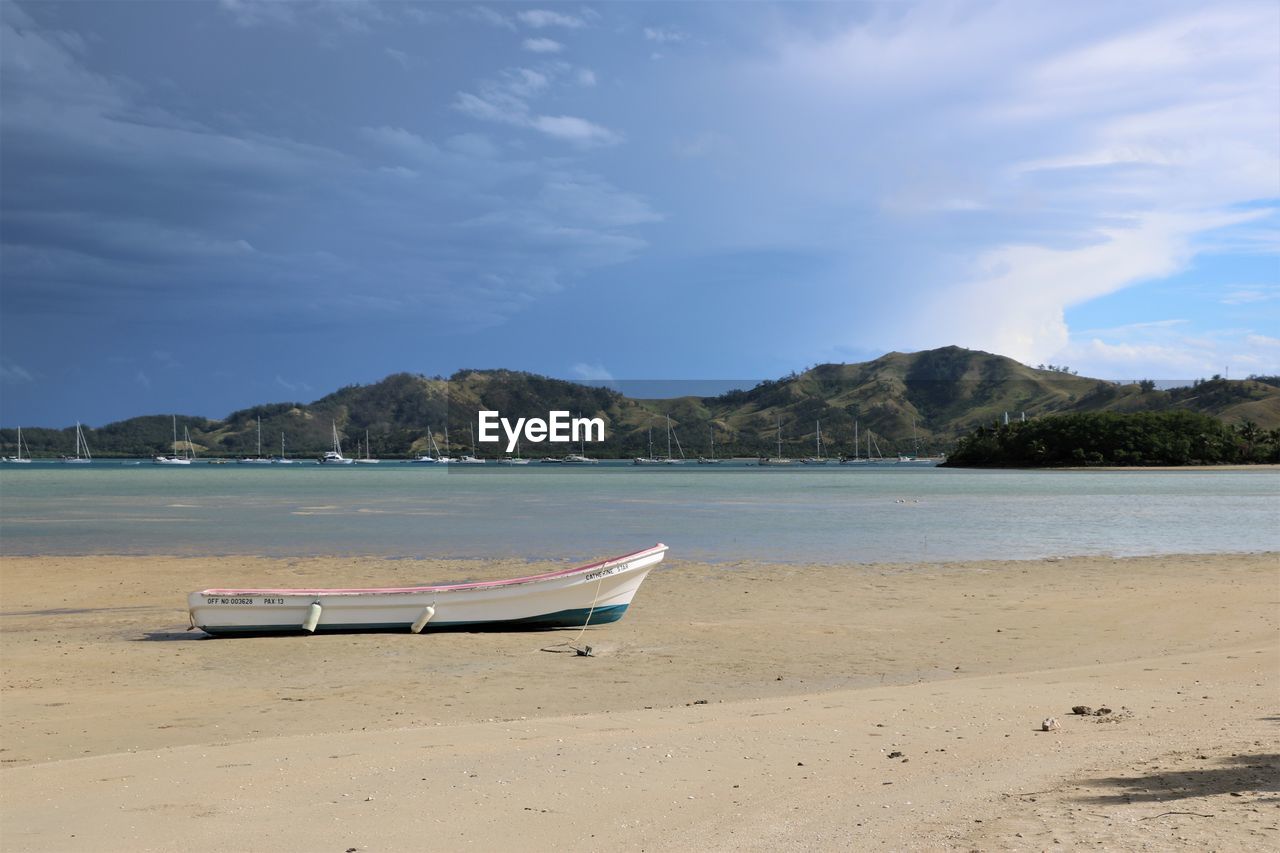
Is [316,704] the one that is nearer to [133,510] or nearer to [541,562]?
[541,562]

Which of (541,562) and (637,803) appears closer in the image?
(637,803)

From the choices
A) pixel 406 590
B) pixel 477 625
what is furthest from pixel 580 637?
pixel 406 590

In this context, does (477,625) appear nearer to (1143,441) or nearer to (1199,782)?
(1199,782)

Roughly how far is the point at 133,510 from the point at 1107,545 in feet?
147

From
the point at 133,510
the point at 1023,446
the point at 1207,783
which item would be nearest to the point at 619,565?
the point at 1207,783

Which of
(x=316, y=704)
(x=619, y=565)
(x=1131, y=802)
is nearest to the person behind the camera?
(x=1131, y=802)

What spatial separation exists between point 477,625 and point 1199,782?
1053 cm

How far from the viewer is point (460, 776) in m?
6.80

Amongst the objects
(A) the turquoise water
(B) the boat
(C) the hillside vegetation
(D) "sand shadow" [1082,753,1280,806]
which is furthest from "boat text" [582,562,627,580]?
(C) the hillside vegetation

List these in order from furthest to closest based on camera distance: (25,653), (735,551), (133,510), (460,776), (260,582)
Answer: (133,510) < (735,551) < (260,582) < (25,653) < (460,776)

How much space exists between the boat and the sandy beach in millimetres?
301

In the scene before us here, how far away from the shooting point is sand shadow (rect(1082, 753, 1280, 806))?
19.0 feet

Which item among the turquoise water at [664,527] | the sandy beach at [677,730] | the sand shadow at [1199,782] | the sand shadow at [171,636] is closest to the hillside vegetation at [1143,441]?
the turquoise water at [664,527]

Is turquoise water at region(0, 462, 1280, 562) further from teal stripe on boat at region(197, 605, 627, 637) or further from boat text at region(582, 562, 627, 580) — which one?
boat text at region(582, 562, 627, 580)
